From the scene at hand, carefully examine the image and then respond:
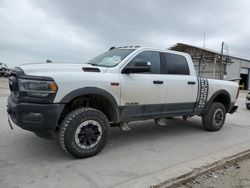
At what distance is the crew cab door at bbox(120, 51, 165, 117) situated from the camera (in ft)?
15.4

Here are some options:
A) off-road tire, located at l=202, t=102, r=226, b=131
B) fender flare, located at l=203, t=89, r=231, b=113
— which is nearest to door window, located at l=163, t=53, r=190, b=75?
fender flare, located at l=203, t=89, r=231, b=113

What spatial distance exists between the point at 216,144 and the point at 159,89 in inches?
66.5

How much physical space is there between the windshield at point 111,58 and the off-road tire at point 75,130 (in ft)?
3.48

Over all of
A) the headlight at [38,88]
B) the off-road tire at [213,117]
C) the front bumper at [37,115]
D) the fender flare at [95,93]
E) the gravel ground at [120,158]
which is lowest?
the gravel ground at [120,158]

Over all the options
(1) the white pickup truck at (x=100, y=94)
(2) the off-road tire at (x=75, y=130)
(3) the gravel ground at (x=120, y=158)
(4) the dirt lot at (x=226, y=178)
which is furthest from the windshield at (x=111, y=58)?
(4) the dirt lot at (x=226, y=178)

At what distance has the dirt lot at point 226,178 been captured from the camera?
142 inches

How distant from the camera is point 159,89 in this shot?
5156 millimetres

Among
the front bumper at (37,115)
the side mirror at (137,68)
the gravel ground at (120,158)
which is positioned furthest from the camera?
the side mirror at (137,68)

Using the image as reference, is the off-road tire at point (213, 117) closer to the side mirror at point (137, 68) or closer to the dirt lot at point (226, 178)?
the dirt lot at point (226, 178)

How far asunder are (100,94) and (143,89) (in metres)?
0.93

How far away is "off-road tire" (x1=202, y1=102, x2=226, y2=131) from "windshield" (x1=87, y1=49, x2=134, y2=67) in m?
2.66

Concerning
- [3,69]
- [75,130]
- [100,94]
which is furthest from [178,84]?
[3,69]

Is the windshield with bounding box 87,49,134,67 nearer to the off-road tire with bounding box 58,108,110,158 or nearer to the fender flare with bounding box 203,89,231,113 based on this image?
the off-road tire with bounding box 58,108,110,158

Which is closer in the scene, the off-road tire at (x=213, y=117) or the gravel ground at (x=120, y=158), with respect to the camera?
the gravel ground at (x=120, y=158)
